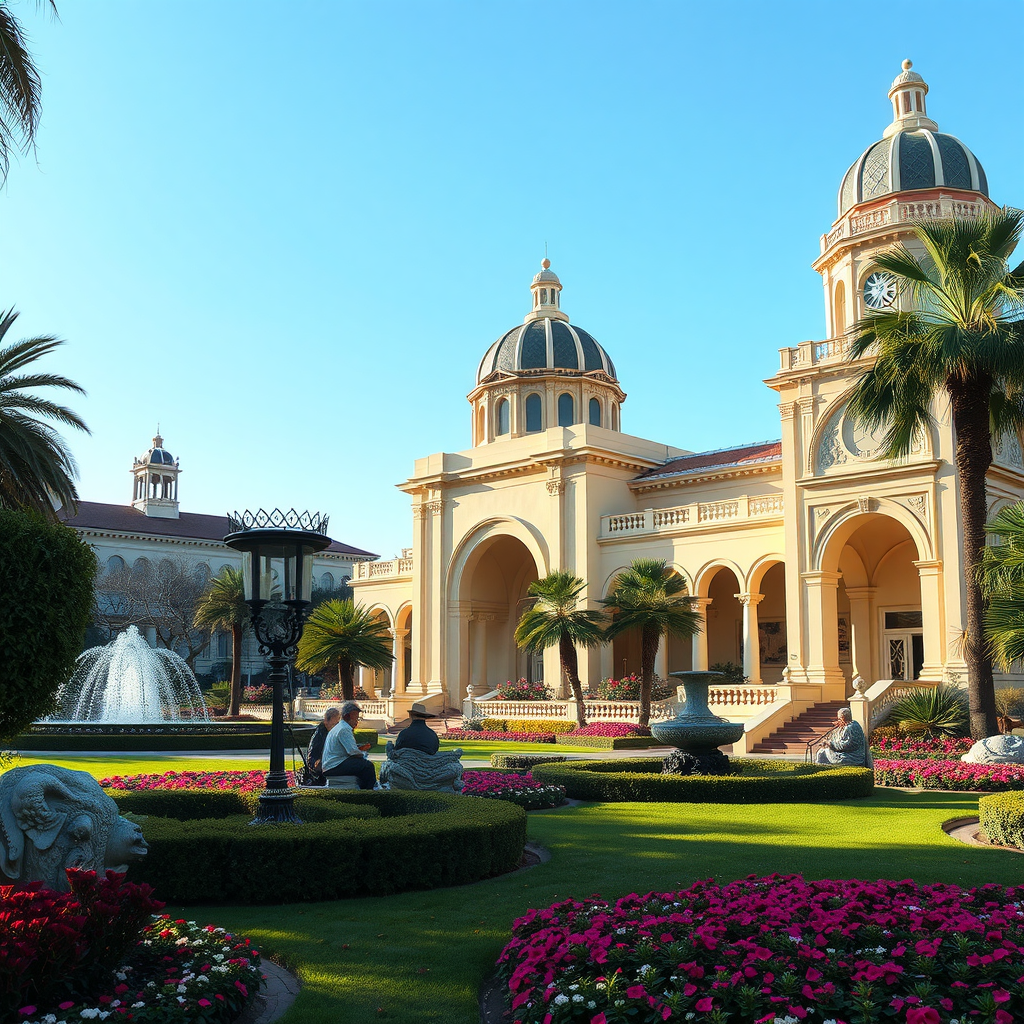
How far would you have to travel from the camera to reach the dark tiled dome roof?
148ft

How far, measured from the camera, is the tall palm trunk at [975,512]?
1744 cm

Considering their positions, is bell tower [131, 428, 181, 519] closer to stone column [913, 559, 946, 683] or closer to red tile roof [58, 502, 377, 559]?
→ red tile roof [58, 502, 377, 559]

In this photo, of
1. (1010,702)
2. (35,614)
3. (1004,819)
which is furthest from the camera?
(1010,702)

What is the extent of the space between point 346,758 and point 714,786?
5.32 m

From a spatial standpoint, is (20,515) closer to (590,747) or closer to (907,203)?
Result: (590,747)

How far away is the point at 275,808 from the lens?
30.4ft

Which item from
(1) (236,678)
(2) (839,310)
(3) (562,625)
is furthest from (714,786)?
(1) (236,678)

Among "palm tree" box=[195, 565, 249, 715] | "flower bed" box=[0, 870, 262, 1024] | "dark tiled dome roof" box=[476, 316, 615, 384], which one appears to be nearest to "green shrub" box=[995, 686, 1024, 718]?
"flower bed" box=[0, 870, 262, 1024]

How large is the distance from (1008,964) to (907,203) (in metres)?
29.3

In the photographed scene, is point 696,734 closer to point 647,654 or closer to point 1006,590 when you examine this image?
point 1006,590

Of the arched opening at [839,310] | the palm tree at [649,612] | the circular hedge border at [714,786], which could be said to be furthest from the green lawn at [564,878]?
the arched opening at [839,310]

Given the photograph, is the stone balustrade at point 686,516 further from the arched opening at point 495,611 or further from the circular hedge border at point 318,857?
the circular hedge border at point 318,857

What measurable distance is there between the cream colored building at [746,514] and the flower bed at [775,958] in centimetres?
1787

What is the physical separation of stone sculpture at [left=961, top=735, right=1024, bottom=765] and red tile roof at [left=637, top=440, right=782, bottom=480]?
19.5 m
